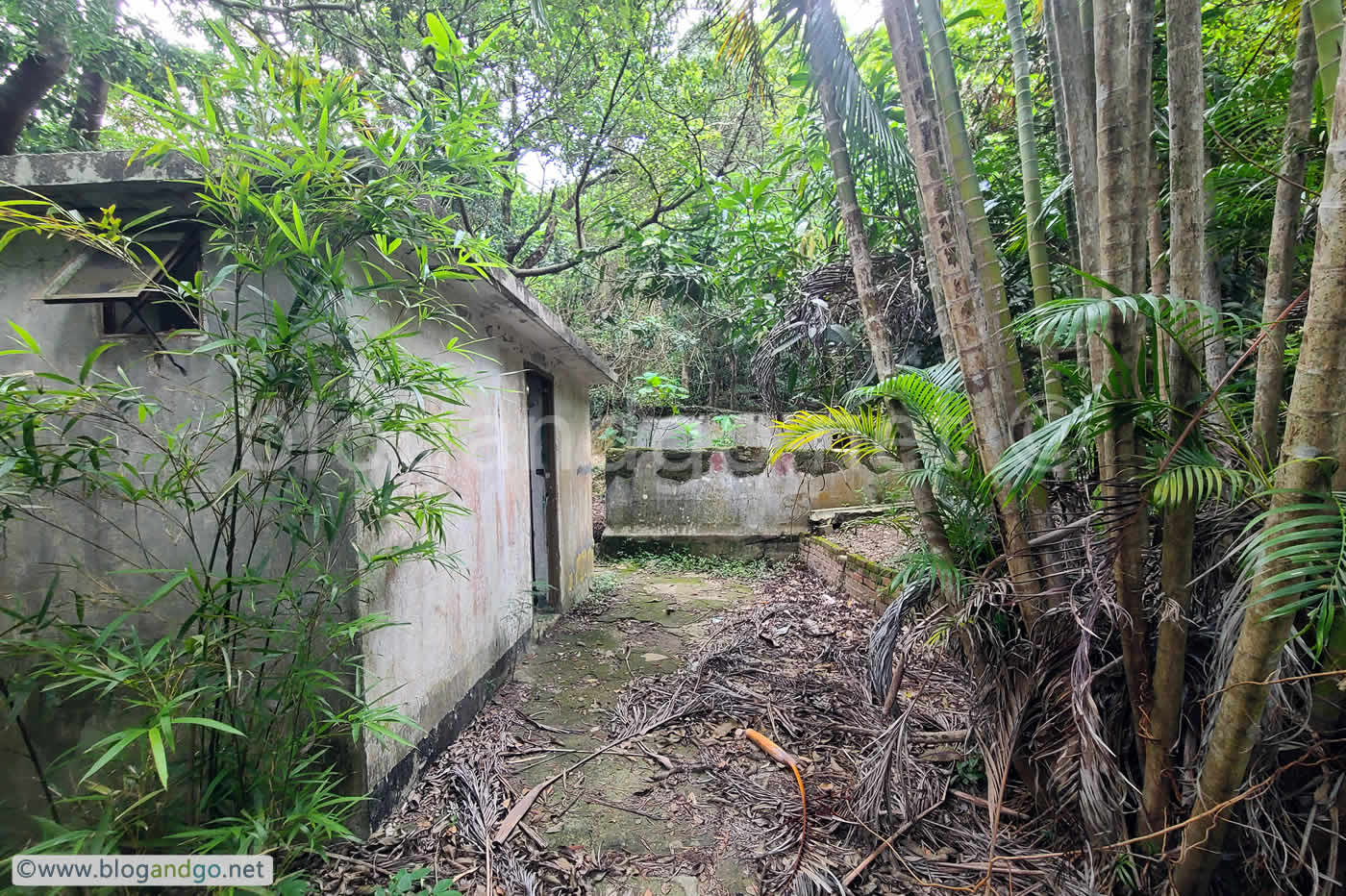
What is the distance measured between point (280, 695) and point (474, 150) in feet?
6.39

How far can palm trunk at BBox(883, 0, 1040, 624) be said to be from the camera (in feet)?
6.07

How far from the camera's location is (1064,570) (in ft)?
5.90

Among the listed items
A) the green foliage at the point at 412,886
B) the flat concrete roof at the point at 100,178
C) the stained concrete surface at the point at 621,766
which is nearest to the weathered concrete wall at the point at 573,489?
the stained concrete surface at the point at 621,766

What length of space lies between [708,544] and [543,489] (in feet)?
9.24

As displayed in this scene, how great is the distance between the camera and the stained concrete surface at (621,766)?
2.09 meters

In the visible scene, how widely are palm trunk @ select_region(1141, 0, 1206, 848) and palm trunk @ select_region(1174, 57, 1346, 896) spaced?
0.16m

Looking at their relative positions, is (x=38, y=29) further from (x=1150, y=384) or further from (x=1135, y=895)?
(x=1135, y=895)

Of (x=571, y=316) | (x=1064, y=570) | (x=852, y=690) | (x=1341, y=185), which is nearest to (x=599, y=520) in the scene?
(x=571, y=316)

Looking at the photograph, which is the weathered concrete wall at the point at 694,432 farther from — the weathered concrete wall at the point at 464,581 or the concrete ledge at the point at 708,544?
the weathered concrete wall at the point at 464,581

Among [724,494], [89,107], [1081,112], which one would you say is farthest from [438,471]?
[89,107]

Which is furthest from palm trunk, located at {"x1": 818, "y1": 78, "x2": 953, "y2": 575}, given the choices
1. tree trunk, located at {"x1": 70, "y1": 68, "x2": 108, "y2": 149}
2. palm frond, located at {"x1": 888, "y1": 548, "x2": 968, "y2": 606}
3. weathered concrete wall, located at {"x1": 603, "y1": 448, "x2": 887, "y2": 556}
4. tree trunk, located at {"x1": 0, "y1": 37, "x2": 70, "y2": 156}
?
tree trunk, located at {"x1": 70, "y1": 68, "x2": 108, "y2": 149}

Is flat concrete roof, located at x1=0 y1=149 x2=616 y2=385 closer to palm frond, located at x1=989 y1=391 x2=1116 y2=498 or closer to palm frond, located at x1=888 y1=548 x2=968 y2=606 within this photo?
palm frond, located at x1=989 y1=391 x2=1116 y2=498

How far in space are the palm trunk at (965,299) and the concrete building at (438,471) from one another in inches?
68.8

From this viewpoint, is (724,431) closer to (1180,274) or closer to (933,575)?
(933,575)
